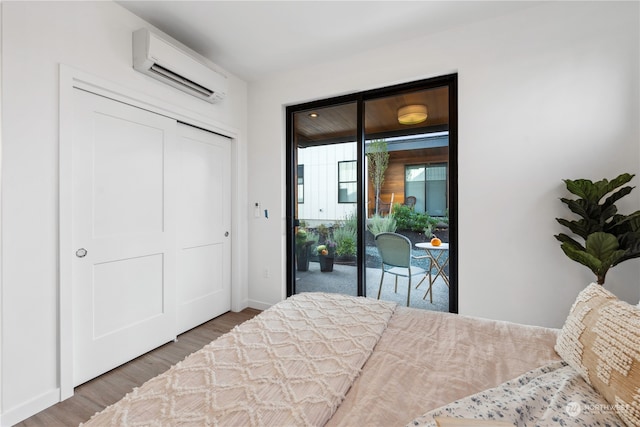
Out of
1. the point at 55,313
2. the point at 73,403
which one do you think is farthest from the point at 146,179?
the point at 73,403

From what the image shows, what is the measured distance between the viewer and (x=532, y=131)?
2.10 meters

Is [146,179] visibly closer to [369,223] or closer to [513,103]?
[369,223]

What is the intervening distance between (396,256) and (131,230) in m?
2.30

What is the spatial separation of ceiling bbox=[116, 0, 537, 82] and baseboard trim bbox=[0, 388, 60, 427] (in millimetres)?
2657

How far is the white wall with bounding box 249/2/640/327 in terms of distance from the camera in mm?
1903

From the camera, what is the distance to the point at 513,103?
2.16 metres

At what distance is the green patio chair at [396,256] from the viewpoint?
267 centimetres

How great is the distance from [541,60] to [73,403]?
3.94 meters

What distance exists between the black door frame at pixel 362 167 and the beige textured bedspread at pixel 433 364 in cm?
105

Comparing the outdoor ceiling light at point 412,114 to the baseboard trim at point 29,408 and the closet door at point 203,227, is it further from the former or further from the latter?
the baseboard trim at point 29,408

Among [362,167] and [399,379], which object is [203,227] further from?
[399,379]

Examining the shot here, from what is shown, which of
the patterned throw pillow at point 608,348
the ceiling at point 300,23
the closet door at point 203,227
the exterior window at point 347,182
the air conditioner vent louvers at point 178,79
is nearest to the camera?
the patterned throw pillow at point 608,348

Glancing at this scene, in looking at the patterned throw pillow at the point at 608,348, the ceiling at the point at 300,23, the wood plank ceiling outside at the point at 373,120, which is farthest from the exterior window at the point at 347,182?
the patterned throw pillow at the point at 608,348

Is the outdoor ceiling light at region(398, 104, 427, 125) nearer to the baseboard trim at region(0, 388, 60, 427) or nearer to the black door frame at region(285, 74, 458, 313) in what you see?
the black door frame at region(285, 74, 458, 313)
